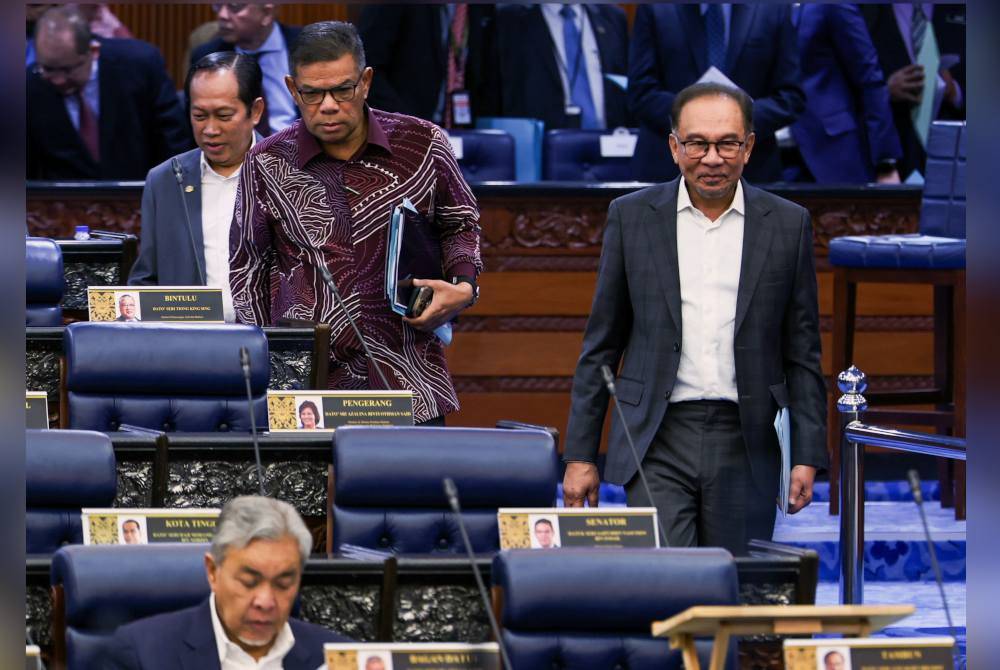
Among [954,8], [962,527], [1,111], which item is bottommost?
[962,527]

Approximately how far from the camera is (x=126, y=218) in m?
5.78

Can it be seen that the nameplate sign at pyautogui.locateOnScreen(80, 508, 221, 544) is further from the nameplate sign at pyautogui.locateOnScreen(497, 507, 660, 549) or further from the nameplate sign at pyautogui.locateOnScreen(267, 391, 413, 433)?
the nameplate sign at pyautogui.locateOnScreen(267, 391, 413, 433)

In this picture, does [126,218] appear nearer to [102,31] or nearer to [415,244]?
[102,31]

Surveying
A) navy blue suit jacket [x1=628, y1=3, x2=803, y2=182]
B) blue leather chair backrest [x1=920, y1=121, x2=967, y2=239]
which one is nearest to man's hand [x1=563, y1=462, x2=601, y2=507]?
blue leather chair backrest [x1=920, y1=121, x2=967, y2=239]

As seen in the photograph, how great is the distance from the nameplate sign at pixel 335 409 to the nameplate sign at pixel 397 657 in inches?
47.7

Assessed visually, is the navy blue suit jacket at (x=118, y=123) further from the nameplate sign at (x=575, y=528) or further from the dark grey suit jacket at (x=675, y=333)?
the nameplate sign at (x=575, y=528)

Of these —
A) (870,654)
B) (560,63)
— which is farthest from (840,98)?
(870,654)

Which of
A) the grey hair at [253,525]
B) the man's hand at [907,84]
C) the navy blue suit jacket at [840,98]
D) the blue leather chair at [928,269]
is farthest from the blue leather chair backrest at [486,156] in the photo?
the grey hair at [253,525]

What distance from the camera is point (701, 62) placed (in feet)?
19.4

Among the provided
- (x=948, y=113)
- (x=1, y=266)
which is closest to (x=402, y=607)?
(x=1, y=266)

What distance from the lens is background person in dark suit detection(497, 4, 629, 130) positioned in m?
6.71

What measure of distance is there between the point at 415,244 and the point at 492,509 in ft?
2.48

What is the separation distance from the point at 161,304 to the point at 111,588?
5.65 ft

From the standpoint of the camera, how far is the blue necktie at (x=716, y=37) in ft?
19.4
